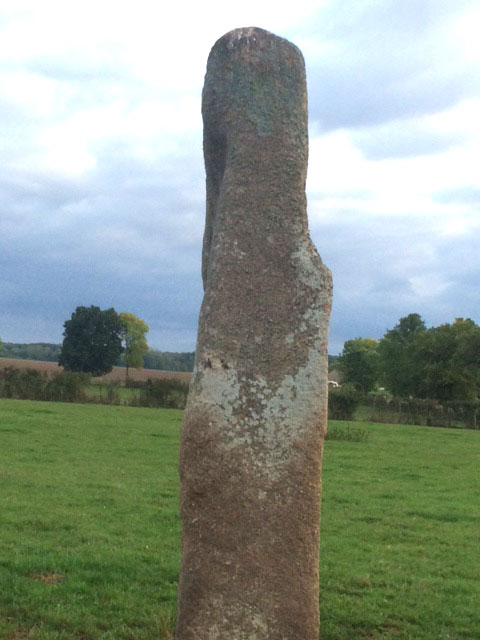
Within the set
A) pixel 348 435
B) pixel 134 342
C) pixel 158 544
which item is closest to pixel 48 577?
pixel 158 544

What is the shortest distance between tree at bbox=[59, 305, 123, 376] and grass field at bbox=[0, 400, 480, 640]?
60381 millimetres

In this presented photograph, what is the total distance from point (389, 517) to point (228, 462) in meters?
8.36

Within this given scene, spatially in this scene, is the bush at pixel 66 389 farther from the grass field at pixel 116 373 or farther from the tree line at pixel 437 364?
the tree line at pixel 437 364

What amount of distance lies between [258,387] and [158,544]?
5.58 meters

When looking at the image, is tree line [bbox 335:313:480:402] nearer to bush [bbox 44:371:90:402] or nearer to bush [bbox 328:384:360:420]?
bush [bbox 328:384:360:420]

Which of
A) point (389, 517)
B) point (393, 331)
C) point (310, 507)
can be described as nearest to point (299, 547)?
point (310, 507)

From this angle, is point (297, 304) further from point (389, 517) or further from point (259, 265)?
point (389, 517)

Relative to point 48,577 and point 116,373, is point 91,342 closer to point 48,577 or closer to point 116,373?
point 116,373

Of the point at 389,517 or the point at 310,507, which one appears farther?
the point at 389,517

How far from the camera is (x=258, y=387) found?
5598 millimetres

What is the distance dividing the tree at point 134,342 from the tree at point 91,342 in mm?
6983

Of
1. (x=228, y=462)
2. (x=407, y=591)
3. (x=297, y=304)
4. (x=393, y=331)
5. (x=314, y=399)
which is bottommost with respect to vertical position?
(x=407, y=591)

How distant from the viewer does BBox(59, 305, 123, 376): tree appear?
8144cm

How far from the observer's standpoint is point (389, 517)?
1309 cm
